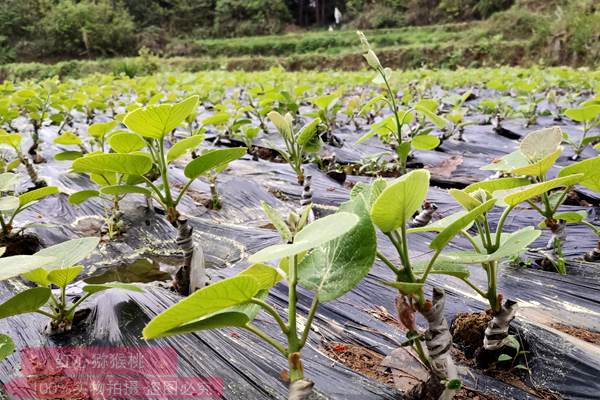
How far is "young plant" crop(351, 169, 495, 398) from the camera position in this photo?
581mm

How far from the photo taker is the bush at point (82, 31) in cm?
2198

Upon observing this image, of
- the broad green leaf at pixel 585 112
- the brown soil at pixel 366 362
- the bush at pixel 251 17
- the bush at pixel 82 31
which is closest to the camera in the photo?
the brown soil at pixel 366 362

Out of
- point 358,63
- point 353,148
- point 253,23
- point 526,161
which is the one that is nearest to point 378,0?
point 253,23

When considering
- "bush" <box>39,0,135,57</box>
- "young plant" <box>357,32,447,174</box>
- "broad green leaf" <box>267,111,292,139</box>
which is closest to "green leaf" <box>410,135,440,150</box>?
"young plant" <box>357,32,447,174</box>

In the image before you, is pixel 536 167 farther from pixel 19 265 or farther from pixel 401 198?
pixel 19 265

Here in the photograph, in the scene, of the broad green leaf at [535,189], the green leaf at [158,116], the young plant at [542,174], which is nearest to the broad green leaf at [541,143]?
the young plant at [542,174]

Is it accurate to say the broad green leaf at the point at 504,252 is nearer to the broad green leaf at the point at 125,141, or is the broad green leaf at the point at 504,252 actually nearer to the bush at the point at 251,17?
the broad green leaf at the point at 125,141

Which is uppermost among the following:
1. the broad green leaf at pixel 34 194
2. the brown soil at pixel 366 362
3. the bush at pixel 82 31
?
the bush at pixel 82 31

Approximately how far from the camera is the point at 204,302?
1.78 ft

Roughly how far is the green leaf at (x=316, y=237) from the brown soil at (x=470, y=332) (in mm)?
610

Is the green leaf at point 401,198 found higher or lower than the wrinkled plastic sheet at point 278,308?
higher

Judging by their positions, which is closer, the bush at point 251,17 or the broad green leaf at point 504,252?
the broad green leaf at point 504,252

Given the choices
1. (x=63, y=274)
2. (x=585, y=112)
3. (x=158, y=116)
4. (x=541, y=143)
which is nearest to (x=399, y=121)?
(x=585, y=112)

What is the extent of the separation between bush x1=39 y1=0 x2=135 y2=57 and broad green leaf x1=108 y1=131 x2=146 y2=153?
2374cm
